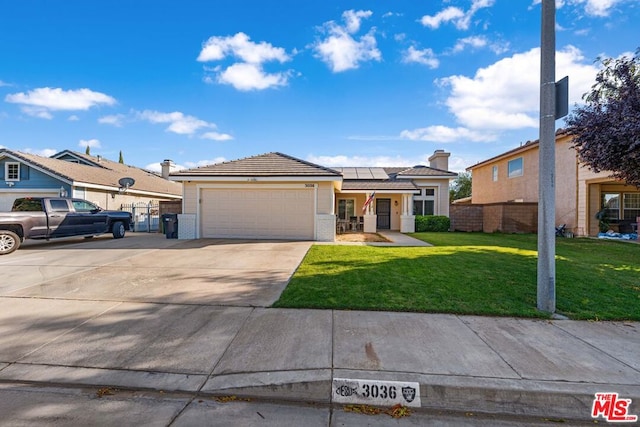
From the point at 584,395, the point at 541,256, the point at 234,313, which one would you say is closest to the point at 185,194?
the point at 234,313

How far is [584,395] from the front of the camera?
2.79 metres

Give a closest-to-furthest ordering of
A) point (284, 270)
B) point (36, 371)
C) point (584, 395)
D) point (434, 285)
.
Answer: point (584, 395) → point (36, 371) → point (434, 285) → point (284, 270)

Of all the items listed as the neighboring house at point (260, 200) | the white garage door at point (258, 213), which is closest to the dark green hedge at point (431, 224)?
the neighboring house at point (260, 200)

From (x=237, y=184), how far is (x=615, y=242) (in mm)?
16485

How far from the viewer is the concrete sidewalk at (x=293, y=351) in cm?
290

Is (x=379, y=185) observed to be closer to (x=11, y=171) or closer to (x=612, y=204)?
(x=612, y=204)

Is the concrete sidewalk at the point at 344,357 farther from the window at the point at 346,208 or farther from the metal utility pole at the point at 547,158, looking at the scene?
the window at the point at 346,208

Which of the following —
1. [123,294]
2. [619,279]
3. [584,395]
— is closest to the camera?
[584,395]

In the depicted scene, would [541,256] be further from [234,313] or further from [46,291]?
[46,291]

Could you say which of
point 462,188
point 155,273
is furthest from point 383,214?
point 462,188

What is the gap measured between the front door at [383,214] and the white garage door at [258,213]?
7657mm

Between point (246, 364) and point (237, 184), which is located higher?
Answer: point (237, 184)

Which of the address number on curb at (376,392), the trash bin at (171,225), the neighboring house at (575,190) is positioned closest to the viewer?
the address number on curb at (376,392)

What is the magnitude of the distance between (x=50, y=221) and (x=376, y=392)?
518 inches
